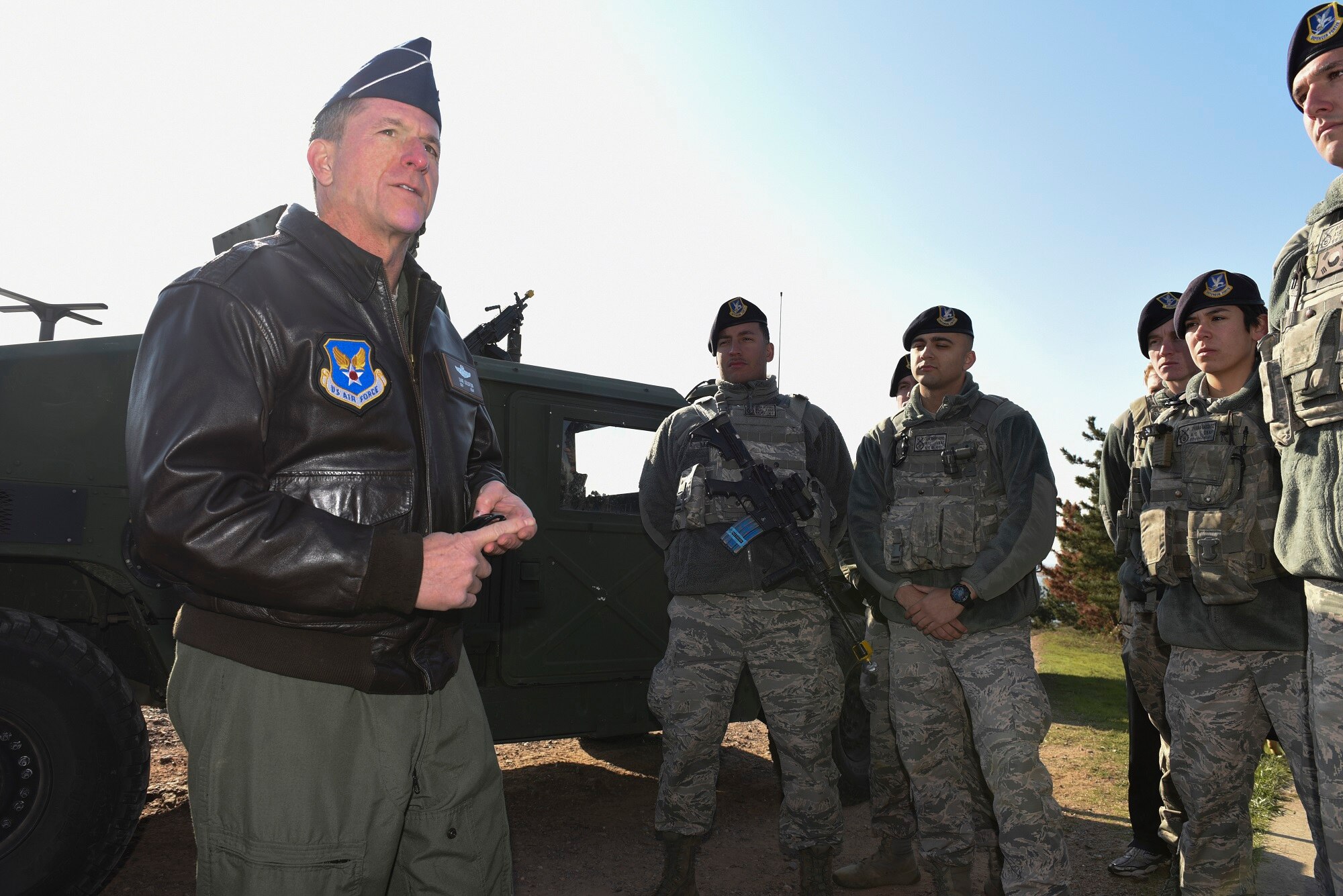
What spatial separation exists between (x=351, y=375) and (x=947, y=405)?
2572mm

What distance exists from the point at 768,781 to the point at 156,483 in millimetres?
4720

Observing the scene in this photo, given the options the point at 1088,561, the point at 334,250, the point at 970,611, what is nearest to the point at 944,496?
the point at 970,611

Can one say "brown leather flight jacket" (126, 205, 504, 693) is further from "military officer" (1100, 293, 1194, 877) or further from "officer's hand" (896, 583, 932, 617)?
"military officer" (1100, 293, 1194, 877)

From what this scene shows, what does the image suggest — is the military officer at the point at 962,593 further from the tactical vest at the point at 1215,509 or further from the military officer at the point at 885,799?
the tactical vest at the point at 1215,509

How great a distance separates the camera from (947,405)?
3.50 m

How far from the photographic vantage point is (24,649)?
2930 mm

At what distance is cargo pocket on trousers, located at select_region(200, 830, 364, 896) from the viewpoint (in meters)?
1.34

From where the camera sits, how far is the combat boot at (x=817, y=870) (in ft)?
10.9

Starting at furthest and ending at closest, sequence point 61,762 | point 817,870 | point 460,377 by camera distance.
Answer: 1. point 817,870
2. point 61,762
3. point 460,377

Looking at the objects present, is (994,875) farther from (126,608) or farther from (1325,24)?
(126,608)

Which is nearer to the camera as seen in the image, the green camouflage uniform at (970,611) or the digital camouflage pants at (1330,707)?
the digital camouflage pants at (1330,707)

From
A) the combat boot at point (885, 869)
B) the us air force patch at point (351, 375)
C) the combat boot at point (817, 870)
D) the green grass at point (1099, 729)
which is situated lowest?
the green grass at point (1099, 729)

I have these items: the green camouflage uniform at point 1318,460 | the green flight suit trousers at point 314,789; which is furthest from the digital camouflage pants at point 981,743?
the green flight suit trousers at point 314,789

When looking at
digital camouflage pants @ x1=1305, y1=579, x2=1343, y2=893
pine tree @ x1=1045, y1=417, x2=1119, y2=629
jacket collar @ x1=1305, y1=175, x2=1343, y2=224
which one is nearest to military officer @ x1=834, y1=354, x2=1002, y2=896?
digital camouflage pants @ x1=1305, y1=579, x2=1343, y2=893
